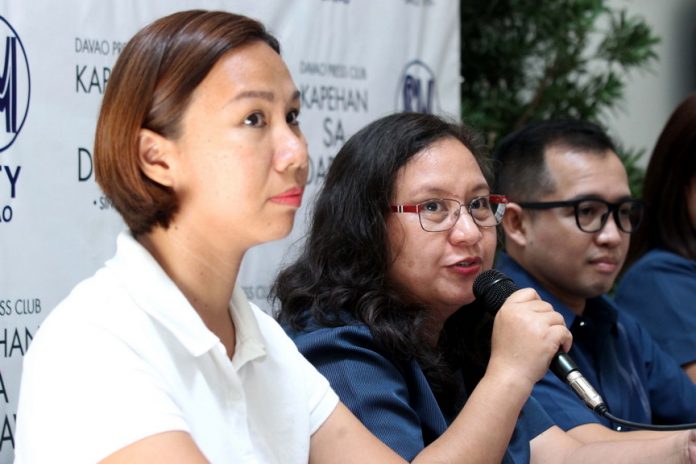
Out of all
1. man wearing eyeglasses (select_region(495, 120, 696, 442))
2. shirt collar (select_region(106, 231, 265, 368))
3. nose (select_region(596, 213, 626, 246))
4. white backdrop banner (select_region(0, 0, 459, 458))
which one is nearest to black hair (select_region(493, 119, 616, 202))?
man wearing eyeglasses (select_region(495, 120, 696, 442))

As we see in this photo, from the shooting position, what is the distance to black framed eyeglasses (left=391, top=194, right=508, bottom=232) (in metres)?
2.06

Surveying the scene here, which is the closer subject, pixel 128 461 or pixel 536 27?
pixel 128 461

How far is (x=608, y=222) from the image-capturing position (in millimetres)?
2736

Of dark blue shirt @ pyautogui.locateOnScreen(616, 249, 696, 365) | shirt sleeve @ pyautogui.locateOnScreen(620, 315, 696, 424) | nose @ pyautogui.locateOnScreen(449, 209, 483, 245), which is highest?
nose @ pyautogui.locateOnScreen(449, 209, 483, 245)

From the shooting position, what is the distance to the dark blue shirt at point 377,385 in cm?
183

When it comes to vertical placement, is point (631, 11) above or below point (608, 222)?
above

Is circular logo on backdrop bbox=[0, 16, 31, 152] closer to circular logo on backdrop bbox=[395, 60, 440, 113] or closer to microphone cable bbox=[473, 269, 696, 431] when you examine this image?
microphone cable bbox=[473, 269, 696, 431]

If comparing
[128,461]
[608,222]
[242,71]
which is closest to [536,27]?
[608,222]

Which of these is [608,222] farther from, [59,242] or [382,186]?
[59,242]

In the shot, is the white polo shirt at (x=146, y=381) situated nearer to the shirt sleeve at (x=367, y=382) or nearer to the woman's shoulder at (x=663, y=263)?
the shirt sleeve at (x=367, y=382)

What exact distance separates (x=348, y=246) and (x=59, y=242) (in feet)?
1.85

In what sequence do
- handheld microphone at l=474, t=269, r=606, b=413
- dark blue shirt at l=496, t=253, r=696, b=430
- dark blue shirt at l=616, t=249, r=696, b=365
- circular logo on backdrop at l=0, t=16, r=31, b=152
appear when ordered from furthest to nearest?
1. dark blue shirt at l=616, t=249, r=696, b=365
2. dark blue shirt at l=496, t=253, r=696, b=430
3. circular logo on backdrop at l=0, t=16, r=31, b=152
4. handheld microphone at l=474, t=269, r=606, b=413

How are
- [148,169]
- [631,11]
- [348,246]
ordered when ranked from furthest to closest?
[631,11] → [348,246] → [148,169]

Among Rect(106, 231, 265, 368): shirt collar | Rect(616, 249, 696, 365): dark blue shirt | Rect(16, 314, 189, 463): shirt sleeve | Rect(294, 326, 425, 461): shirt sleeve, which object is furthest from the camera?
Rect(616, 249, 696, 365): dark blue shirt
